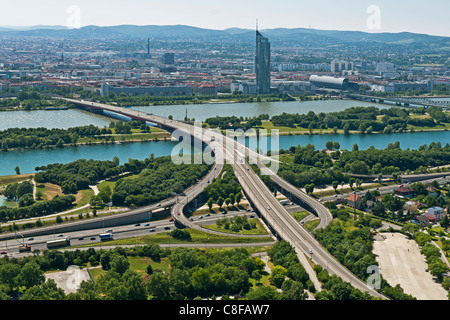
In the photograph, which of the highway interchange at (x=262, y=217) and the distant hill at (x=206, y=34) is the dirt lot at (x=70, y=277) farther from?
the distant hill at (x=206, y=34)

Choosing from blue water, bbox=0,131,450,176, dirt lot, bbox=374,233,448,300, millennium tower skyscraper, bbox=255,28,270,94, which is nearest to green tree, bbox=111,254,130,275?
dirt lot, bbox=374,233,448,300

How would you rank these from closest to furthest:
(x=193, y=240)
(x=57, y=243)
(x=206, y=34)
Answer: (x=57, y=243), (x=193, y=240), (x=206, y=34)

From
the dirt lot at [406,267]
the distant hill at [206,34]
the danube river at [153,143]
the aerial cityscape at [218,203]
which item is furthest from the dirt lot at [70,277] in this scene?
the distant hill at [206,34]

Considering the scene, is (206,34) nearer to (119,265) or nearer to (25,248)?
(25,248)

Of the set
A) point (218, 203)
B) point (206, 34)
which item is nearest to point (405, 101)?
point (218, 203)
